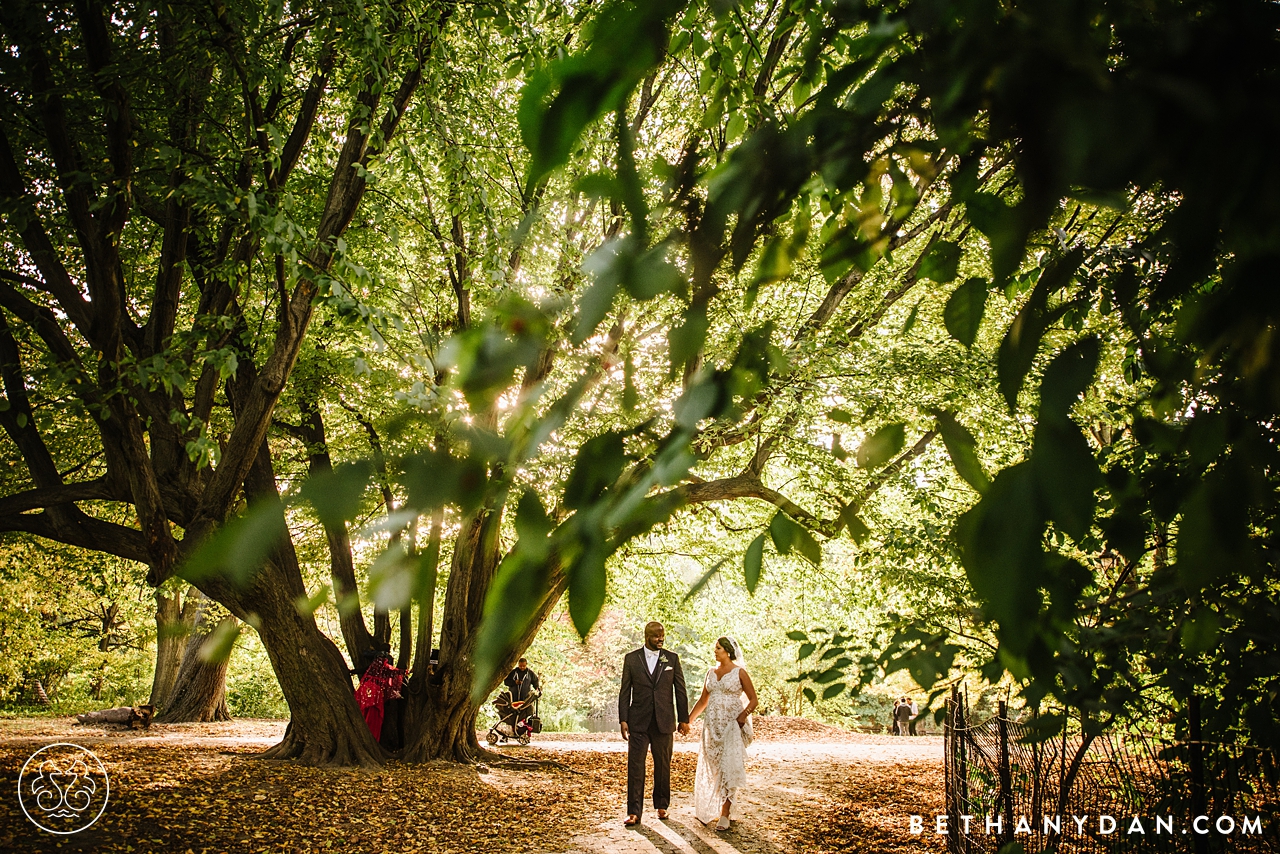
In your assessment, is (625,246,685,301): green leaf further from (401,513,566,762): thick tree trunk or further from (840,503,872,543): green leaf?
(401,513,566,762): thick tree trunk

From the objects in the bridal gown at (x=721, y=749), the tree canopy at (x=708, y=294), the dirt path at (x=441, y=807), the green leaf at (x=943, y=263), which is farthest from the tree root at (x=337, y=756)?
the green leaf at (x=943, y=263)

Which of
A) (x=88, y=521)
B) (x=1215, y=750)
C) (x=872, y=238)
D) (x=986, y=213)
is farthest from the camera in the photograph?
(x=88, y=521)

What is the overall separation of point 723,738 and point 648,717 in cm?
80

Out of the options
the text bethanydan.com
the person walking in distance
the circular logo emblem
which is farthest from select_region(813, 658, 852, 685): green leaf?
the person walking in distance

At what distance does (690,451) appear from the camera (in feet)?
2.29

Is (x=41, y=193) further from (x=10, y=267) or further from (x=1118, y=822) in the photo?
(x=1118, y=822)

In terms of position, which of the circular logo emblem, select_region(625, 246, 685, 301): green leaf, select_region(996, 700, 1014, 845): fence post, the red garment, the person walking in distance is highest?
select_region(625, 246, 685, 301): green leaf

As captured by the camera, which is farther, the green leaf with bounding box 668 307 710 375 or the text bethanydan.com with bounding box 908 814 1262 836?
the text bethanydan.com with bounding box 908 814 1262 836

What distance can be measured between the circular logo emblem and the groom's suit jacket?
4696mm

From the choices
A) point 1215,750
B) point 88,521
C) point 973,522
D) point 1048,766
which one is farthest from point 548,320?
point 88,521

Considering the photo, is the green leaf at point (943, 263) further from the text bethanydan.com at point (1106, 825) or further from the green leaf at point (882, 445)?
the text bethanydan.com at point (1106, 825)

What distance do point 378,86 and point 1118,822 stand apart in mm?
6891

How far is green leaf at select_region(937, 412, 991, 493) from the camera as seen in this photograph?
2.37 ft

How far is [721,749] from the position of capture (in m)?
7.61
